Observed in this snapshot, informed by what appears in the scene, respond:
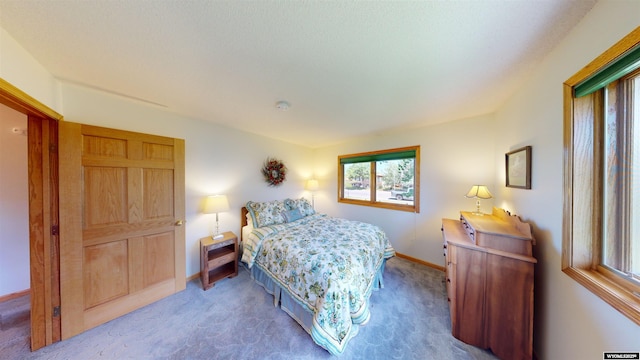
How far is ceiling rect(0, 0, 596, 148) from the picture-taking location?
0.92 m

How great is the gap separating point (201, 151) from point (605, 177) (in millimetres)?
3696

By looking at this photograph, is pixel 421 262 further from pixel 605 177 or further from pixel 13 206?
pixel 13 206

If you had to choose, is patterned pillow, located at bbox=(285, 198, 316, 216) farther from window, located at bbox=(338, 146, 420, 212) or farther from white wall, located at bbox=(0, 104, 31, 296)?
white wall, located at bbox=(0, 104, 31, 296)

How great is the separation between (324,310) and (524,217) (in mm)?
1953

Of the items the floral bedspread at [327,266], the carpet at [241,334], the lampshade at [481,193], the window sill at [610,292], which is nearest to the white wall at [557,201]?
the window sill at [610,292]

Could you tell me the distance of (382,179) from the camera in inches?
135

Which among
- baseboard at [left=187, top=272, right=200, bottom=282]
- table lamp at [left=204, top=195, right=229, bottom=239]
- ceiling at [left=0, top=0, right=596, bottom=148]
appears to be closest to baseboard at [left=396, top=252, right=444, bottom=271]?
ceiling at [left=0, top=0, right=596, bottom=148]

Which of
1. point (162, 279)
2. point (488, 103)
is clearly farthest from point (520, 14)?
point (162, 279)

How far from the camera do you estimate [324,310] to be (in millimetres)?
1440

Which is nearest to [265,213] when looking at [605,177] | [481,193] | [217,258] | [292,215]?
[292,215]

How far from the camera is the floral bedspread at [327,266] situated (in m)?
1.44

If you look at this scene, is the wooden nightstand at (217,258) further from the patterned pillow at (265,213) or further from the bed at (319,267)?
the patterned pillow at (265,213)

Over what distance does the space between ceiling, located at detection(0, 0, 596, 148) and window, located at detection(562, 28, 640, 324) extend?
40 centimetres

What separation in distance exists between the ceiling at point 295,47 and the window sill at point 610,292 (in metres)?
1.43
